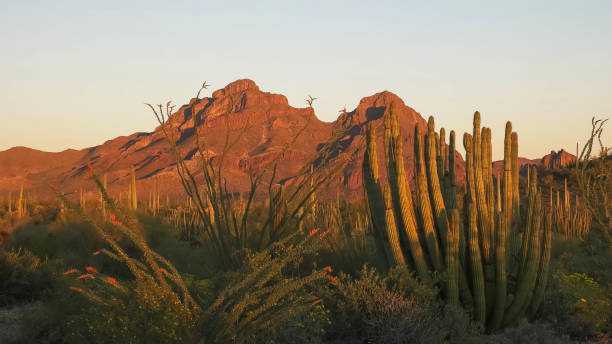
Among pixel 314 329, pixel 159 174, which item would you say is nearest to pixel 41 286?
pixel 314 329

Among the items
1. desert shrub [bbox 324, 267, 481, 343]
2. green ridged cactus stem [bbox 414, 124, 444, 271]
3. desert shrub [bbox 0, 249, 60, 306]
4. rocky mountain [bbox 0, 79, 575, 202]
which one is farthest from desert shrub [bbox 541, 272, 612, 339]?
rocky mountain [bbox 0, 79, 575, 202]

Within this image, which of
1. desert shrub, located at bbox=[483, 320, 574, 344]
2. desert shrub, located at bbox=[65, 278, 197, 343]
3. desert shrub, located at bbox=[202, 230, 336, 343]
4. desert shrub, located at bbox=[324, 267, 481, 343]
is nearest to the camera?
desert shrub, located at bbox=[65, 278, 197, 343]

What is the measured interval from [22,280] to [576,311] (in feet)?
27.7

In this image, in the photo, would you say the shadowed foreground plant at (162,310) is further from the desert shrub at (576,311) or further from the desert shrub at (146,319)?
the desert shrub at (576,311)

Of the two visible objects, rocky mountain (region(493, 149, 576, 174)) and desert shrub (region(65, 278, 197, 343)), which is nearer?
desert shrub (region(65, 278, 197, 343))

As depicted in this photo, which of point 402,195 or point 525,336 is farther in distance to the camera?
point 402,195

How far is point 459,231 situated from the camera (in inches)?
271

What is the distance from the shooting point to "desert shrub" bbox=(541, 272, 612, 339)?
738cm

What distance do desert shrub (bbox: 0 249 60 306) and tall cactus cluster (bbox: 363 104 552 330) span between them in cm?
569

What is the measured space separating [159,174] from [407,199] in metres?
114

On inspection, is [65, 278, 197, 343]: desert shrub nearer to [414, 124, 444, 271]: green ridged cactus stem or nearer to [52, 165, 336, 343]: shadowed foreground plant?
[52, 165, 336, 343]: shadowed foreground plant

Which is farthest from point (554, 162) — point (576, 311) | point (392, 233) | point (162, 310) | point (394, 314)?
point (162, 310)

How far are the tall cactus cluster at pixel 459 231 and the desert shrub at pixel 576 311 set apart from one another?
1.27 ft

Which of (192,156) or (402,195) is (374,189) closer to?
(402,195)
